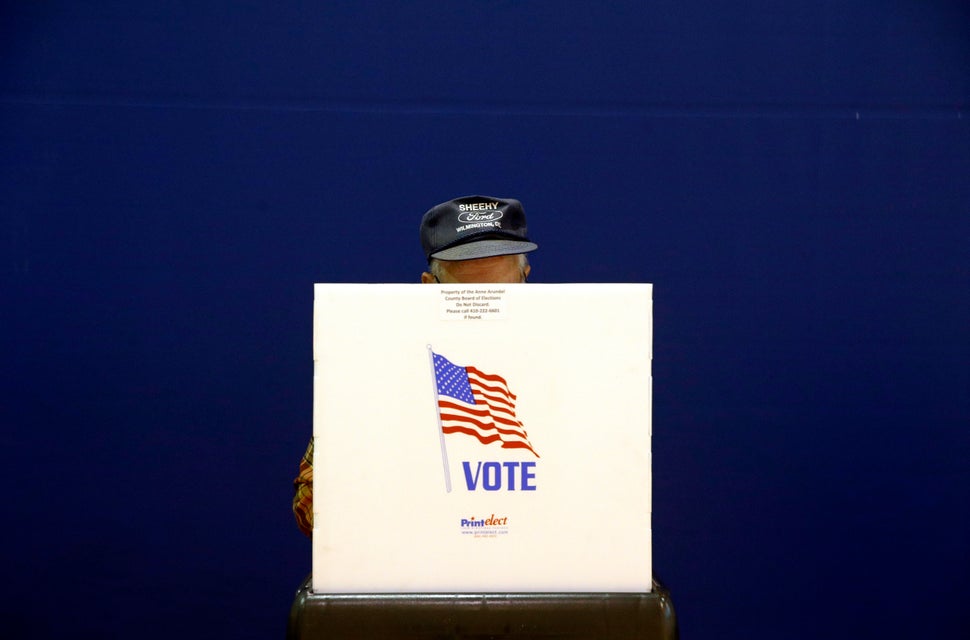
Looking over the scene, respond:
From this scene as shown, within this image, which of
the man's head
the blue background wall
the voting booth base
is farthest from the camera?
the blue background wall

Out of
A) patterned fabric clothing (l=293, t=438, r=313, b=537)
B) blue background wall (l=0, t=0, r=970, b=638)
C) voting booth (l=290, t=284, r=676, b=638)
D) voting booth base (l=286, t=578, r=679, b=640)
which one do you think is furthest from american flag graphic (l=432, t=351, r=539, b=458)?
blue background wall (l=0, t=0, r=970, b=638)

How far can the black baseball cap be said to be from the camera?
1220 mm

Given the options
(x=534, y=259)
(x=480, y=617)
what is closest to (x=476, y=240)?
(x=480, y=617)

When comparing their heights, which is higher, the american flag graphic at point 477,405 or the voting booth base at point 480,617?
the american flag graphic at point 477,405

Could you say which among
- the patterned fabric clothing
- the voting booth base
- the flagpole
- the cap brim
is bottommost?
the voting booth base

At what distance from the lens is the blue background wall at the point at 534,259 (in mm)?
1946

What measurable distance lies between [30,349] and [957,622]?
224cm

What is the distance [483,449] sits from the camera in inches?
31.8

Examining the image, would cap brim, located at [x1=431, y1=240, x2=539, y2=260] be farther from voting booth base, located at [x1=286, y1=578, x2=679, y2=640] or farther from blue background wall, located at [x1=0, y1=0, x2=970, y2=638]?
blue background wall, located at [x1=0, y1=0, x2=970, y2=638]

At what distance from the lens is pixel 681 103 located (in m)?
2.00

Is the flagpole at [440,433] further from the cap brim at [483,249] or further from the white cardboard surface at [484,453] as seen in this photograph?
the cap brim at [483,249]

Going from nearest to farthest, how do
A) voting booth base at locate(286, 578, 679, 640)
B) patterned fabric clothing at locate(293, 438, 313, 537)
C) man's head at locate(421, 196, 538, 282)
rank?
voting booth base at locate(286, 578, 679, 640), patterned fabric clothing at locate(293, 438, 313, 537), man's head at locate(421, 196, 538, 282)

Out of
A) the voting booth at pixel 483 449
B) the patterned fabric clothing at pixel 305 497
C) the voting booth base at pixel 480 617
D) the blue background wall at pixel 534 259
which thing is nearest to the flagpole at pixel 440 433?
the voting booth at pixel 483 449

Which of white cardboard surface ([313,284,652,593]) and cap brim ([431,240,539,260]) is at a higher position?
cap brim ([431,240,539,260])
